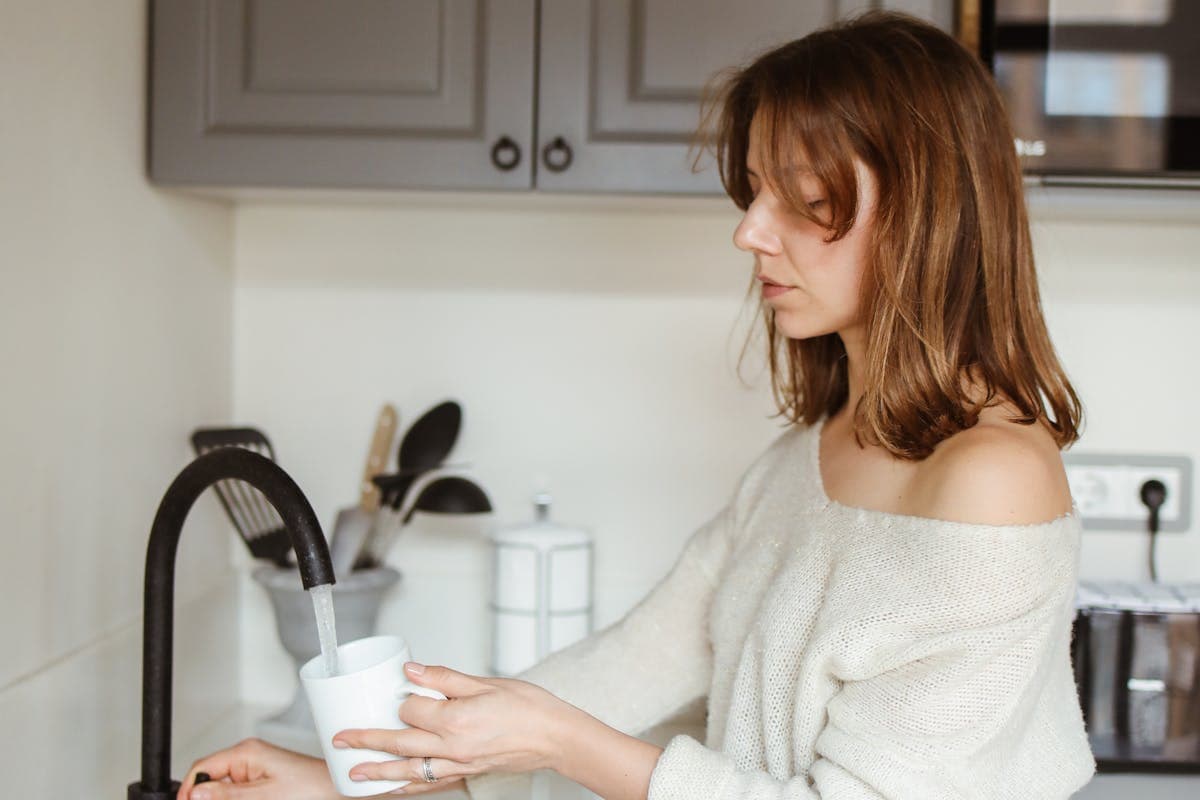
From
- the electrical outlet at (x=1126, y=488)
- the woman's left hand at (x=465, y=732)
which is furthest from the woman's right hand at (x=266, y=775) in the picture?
the electrical outlet at (x=1126, y=488)

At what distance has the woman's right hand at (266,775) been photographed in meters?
1.08

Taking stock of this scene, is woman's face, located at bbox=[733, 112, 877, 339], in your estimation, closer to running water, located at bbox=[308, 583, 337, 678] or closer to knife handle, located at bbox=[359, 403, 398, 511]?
running water, located at bbox=[308, 583, 337, 678]

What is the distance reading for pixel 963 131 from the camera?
1.00 meters

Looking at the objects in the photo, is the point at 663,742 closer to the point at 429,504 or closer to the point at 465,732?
the point at 429,504

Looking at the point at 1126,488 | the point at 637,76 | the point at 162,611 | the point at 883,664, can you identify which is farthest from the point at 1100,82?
the point at 162,611

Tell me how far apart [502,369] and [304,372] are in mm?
286

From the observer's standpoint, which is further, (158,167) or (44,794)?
(158,167)

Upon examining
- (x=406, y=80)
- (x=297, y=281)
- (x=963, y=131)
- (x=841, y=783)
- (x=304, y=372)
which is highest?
(x=406, y=80)

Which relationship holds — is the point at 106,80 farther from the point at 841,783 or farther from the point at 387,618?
the point at 841,783

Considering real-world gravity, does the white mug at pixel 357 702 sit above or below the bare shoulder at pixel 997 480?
below

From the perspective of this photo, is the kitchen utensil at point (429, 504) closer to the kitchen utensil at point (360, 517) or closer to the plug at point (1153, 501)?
the kitchen utensil at point (360, 517)

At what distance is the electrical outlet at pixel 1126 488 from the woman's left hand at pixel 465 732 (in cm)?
102

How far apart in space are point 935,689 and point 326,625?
1.44 ft

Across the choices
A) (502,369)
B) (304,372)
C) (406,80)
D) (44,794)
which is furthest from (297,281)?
(44,794)
